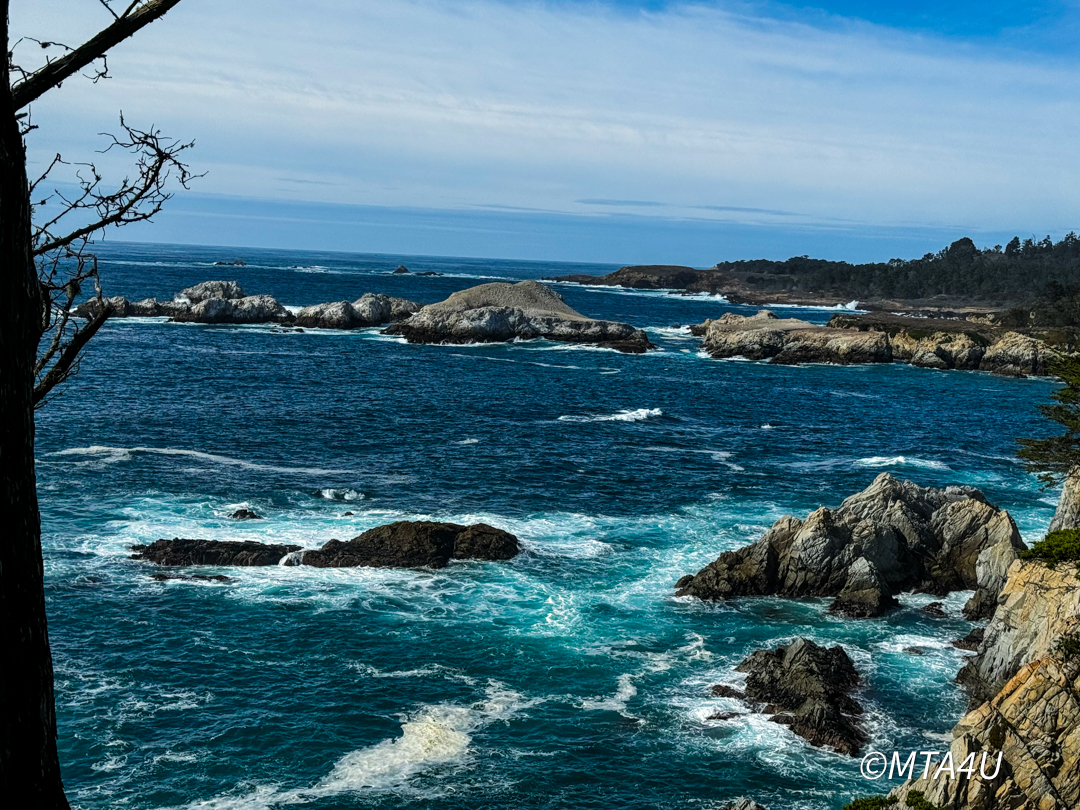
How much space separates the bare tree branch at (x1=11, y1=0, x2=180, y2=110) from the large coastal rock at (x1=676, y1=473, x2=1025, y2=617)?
3144 cm

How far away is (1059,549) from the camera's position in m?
27.1

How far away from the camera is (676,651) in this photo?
30.4 m

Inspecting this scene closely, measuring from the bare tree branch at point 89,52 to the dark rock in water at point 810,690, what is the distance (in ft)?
78.7

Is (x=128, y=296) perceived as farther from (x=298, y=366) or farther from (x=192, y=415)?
(x=192, y=415)

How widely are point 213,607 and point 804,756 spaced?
20252mm

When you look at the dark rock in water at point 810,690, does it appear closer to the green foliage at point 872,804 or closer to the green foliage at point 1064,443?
the green foliage at point 872,804

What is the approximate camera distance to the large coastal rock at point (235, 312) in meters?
121

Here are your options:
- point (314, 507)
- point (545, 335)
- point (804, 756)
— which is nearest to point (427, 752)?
point (804, 756)

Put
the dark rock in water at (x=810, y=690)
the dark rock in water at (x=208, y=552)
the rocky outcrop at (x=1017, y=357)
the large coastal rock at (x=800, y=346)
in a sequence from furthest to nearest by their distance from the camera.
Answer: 1. the large coastal rock at (x=800, y=346)
2. the rocky outcrop at (x=1017, y=357)
3. the dark rock in water at (x=208, y=552)
4. the dark rock in water at (x=810, y=690)

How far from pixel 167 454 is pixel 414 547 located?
21.6m

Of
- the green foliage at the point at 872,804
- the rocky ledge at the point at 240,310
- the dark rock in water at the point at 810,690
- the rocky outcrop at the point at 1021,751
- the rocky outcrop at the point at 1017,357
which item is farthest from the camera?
the rocky ledge at the point at 240,310

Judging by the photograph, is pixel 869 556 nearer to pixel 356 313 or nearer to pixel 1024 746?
pixel 1024 746

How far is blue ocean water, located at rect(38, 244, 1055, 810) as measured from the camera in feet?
75.7

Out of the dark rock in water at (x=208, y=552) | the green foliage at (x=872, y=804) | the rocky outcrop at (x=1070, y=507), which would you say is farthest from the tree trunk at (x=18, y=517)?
the rocky outcrop at (x=1070, y=507)
